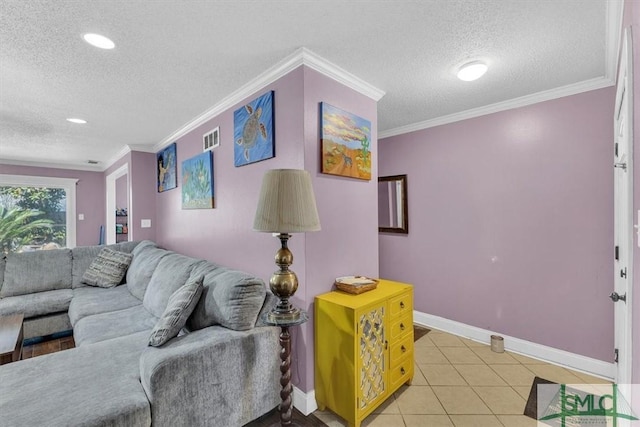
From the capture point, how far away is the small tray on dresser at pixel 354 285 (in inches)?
75.1

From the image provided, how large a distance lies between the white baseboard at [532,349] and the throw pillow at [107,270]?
3.65 m

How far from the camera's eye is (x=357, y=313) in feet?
5.36

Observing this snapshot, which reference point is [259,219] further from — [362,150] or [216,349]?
[362,150]

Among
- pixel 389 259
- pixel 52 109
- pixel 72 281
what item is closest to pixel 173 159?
pixel 52 109

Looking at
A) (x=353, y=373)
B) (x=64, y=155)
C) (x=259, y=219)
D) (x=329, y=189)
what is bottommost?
(x=353, y=373)

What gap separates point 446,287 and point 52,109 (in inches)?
176

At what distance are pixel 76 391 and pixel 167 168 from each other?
306 centimetres

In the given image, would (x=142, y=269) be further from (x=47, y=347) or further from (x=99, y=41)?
(x=99, y=41)

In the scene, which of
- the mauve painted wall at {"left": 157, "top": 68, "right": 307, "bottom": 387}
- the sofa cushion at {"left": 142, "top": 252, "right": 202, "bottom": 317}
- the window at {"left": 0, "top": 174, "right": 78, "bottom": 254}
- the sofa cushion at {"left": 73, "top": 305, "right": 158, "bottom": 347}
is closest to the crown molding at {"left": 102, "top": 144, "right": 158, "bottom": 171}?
the mauve painted wall at {"left": 157, "top": 68, "right": 307, "bottom": 387}

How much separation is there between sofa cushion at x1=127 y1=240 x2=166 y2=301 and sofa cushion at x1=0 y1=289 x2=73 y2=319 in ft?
1.97

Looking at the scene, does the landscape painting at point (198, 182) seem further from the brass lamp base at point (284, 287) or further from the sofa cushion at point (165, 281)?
the brass lamp base at point (284, 287)

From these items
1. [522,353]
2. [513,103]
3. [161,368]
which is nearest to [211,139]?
[161,368]

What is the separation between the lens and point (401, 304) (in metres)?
2.03

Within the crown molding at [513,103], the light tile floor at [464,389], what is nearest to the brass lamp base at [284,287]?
the light tile floor at [464,389]
